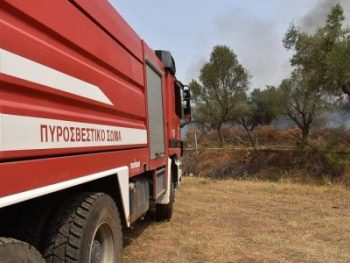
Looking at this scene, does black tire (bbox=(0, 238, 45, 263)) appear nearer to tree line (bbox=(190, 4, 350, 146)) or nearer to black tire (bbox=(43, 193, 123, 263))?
black tire (bbox=(43, 193, 123, 263))

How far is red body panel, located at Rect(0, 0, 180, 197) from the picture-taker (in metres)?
2.66

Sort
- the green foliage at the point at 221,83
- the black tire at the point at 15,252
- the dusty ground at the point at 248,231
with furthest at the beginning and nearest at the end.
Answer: the green foliage at the point at 221,83 < the dusty ground at the point at 248,231 < the black tire at the point at 15,252

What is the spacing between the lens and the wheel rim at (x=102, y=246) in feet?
13.1

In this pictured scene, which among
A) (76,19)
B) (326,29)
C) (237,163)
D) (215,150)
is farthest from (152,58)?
(215,150)

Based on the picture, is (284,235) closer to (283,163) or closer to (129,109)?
(129,109)

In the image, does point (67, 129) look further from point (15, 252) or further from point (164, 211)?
point (164, 211)

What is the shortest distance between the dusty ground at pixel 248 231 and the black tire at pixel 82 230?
94.3 inches

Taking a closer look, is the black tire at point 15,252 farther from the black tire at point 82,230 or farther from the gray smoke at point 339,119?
the gray smoke at point 339,119

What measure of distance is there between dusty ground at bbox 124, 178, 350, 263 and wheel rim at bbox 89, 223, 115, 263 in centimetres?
220

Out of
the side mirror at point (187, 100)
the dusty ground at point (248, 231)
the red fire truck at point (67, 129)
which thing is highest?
the side mirror at point (187, 100)

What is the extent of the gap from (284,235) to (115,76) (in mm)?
4609

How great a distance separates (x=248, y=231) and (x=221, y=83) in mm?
30992

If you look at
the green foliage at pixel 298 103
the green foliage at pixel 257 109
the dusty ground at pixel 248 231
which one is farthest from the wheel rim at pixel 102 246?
the green foliage at pixel 257 109

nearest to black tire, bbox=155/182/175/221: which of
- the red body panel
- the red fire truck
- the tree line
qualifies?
the red fire truck
